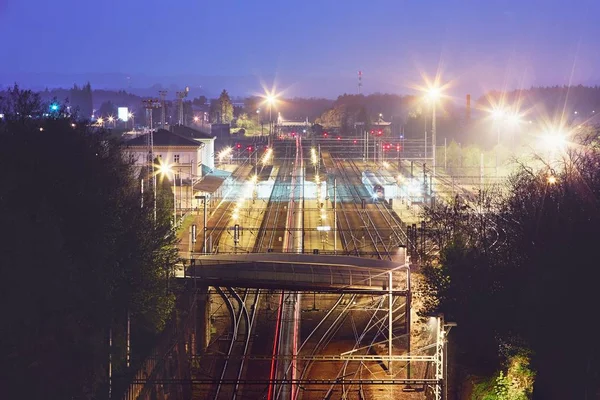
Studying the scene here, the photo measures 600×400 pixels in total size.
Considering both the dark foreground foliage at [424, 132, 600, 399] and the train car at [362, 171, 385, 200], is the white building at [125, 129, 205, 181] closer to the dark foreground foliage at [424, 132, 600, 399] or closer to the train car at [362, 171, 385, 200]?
the train car at [362, 171, 385, 200]

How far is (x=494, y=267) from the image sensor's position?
8.47m

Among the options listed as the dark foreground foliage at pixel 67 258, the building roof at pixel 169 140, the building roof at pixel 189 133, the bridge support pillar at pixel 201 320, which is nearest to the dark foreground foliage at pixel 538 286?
the bridge support pillar at pixel 201 320

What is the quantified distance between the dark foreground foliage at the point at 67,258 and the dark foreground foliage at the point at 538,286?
310cm

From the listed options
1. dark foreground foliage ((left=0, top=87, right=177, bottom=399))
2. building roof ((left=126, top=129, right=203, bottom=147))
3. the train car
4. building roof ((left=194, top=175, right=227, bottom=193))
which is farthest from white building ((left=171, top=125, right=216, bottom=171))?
dark foreground foliage ((left=0, top=87, right=177, bottom=399))

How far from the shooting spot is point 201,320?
10570 millimetres

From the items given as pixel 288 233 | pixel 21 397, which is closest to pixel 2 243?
pixel 21 397

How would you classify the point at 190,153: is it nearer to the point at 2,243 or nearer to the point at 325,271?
the point at 325,271

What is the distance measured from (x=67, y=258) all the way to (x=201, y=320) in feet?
13.0

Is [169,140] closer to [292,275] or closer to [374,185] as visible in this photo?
[374,185]

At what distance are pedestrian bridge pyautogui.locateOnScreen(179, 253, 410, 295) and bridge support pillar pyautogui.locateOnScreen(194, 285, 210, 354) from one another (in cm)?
22

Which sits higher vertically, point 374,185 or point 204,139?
point 204,139

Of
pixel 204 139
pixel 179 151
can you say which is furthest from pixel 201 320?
pixel 204 139

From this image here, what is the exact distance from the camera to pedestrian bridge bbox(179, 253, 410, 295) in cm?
1013

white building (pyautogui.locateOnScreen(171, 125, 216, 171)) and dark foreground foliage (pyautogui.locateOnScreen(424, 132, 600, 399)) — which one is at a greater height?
white building (pyautogui.locateOnScreen(171, 125, 216, 171))
